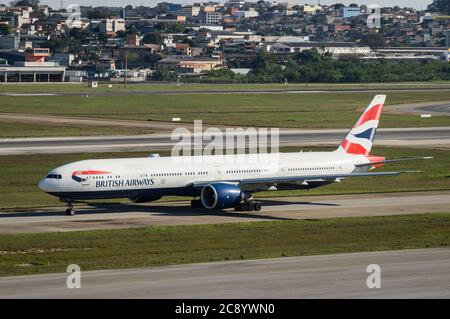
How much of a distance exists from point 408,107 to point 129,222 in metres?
118

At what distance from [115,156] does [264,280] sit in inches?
2274

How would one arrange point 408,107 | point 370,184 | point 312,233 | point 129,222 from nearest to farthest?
point 312,233, point 129,222, point 370,184, point 408,107

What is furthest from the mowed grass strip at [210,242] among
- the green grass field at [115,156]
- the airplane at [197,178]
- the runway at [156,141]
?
the runway at [156,141]

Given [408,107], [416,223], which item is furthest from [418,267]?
[408,107]

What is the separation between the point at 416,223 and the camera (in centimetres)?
6512

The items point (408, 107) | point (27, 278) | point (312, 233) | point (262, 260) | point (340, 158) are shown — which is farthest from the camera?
point (408, 107)

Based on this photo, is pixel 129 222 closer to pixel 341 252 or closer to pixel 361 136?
pixel 341 252

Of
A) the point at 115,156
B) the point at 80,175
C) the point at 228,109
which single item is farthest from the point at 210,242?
the point at 228,109

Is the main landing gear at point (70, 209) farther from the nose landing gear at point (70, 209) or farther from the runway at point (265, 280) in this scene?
the runway at point (265, 280)

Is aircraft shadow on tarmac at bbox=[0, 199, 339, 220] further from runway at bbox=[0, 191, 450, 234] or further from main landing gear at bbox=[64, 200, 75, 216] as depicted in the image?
main landing gear at bbox=[64, 200, 75, 216]

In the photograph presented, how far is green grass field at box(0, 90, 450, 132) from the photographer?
147 m

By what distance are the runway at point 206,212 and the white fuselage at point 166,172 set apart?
1581mm

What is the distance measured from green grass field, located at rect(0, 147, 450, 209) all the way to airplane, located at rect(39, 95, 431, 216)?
20.9 ft

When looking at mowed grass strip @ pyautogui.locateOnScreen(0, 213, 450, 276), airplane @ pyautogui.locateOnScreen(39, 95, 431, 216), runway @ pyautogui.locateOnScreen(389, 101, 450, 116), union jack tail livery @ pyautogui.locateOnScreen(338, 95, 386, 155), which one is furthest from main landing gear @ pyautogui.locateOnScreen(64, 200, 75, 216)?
runway @ pyautogui.locateOnScreen(389, 101, 450, 116)
